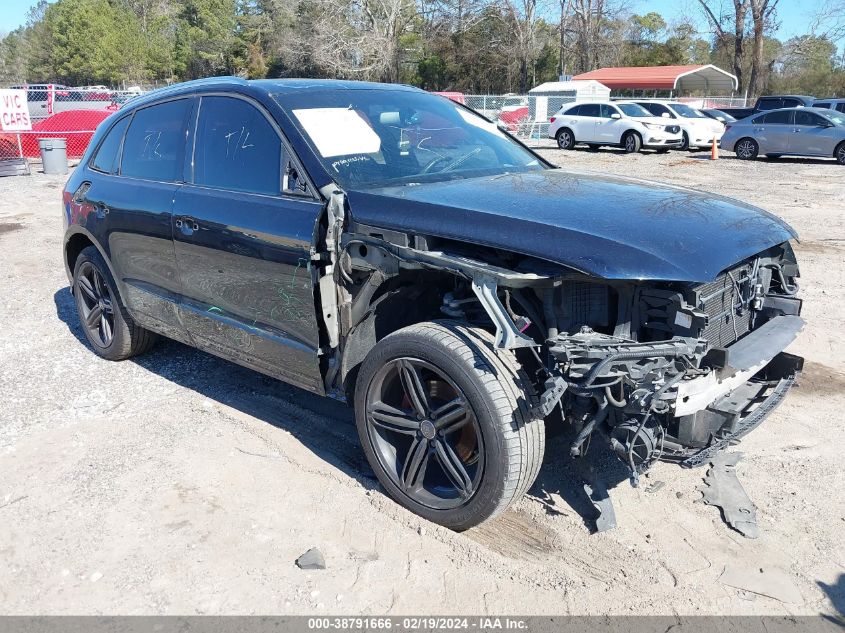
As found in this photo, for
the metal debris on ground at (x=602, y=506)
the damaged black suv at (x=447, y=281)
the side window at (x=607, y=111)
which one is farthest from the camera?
the side window at (x=607, y=111)

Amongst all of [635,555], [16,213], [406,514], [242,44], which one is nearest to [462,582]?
[406,514]

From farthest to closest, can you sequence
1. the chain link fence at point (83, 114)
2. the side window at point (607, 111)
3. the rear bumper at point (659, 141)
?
1. the side window at point (607, 111)
2. the rear bumper at point (659, 141)
3. the chain link fence at point (83, 114)

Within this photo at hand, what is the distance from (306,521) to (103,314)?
2897 mm

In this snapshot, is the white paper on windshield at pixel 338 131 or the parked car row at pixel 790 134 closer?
the white paper on windshield at pixel 338 131

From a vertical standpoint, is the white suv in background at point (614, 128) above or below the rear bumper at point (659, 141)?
above

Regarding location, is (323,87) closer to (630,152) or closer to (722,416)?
(722,416)

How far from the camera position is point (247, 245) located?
12.5 feet

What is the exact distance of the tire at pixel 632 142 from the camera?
23.2 meters

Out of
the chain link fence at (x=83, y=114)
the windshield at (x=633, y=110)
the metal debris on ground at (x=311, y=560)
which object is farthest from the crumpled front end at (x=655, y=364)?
the windshield at (x=633, y=110)

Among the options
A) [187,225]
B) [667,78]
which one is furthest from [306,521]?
[667,78]

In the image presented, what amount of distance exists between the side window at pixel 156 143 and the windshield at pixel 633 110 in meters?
21.2

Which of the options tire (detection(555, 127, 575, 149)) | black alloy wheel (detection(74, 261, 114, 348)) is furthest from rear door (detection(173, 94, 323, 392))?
tire (detection(555, 127, 575, 149))

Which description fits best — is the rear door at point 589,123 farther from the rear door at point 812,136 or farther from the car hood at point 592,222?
the car hood at point 592,222

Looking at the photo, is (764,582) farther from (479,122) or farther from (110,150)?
(110,150)
